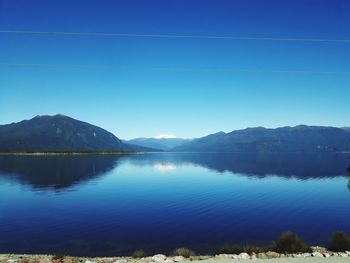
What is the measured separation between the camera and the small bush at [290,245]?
37781 millimetres

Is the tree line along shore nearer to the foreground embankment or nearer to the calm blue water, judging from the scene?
the foreground embankment

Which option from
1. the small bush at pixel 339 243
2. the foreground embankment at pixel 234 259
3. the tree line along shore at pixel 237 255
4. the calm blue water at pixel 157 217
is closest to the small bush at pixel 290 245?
the tree line along shore at pixel 237 255

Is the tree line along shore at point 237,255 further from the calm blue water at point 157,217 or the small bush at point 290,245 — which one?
the calm blue water at point 157,217

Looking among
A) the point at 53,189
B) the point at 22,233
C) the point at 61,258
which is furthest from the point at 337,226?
the point at 53,189

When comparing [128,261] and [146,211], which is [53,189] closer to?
[146,211]

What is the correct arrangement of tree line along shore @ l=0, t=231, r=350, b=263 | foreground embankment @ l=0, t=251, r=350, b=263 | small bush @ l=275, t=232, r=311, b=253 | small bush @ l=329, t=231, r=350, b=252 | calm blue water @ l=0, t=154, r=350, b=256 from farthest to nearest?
calm blue water @ l=0, t=154, r=350, b=256 → small bush @ l=329, t=231, r=350, b=252 → small bush @ l=275, t=232, r=311, b=253 → tree line along shore @ l=0, t=231, r=350, b=263 → foreground embankment @ l=0, t=251, r=350, b=263

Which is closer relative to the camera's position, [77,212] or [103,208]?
[77,212]

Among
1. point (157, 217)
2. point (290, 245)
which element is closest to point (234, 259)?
point (290, 245)

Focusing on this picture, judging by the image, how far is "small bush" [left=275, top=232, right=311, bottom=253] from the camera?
37781 millimetres

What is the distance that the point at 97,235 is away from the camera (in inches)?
1978

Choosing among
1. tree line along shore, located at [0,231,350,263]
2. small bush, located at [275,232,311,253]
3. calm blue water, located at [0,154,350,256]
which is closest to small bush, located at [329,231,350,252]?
tree line along shore, located at [0,231,350,263]

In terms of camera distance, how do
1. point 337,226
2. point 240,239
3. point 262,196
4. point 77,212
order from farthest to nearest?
point 262,196, point 77,212, point 337,226, point 240,239

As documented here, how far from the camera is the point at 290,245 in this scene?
38.3 meters

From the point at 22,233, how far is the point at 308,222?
4570cm
